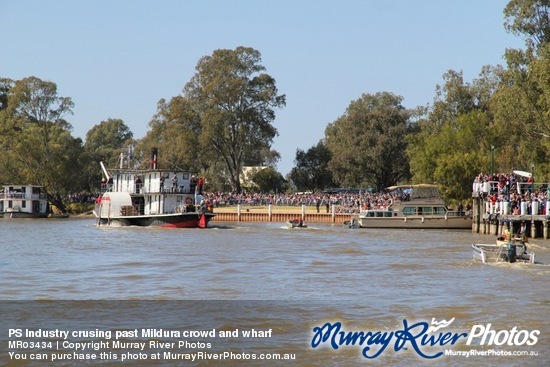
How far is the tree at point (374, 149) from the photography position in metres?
106

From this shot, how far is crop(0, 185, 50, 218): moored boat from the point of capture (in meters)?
94.2

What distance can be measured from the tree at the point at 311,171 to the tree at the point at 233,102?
1561 centimetres

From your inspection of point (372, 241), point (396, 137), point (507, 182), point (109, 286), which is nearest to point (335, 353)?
point (109, 286)

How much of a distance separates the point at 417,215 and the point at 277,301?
46006mm

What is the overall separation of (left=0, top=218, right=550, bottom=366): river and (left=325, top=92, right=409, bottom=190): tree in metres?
61.4

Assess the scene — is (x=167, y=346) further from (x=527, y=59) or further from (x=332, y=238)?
(x=527, y=59)

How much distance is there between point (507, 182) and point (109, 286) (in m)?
39.7

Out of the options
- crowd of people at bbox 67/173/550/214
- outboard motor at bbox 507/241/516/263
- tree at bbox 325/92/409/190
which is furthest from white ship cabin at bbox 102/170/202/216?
tree at bbox 325/92/409/190

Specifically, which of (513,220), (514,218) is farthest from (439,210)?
(514,218)

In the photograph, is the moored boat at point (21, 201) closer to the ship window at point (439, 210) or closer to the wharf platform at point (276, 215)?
the wharf platform at point (276, 215)

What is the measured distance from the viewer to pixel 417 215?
6962 centimetres

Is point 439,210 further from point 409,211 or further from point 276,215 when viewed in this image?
point 276,215

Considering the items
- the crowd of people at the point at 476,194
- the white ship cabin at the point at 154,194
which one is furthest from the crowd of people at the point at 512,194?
the white ship cabin at the point at 154,194

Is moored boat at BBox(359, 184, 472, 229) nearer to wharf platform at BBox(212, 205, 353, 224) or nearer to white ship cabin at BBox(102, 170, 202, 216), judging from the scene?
wharf platform at BBox(212, 205, 353, 224)
